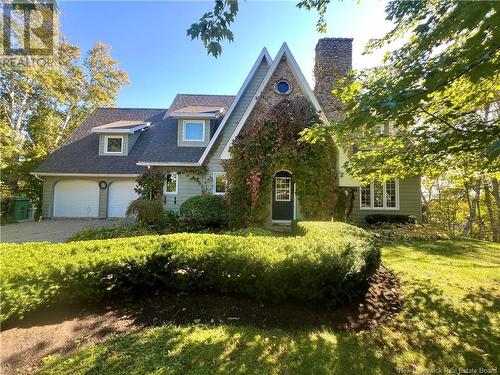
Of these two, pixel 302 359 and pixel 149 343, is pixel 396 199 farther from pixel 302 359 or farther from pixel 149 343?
pixel 149 343

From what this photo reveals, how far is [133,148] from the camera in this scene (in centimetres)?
1708

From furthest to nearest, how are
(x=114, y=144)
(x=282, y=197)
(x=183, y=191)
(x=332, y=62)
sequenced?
(x=114, y=144)
(x=332, y=62)
(x=183, y=191)
(x=282, y=197)

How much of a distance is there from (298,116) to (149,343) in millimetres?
10093

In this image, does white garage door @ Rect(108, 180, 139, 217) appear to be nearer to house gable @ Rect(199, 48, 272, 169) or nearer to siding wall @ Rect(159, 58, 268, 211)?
siding wall @ Rect(159, 58, 268, 211)

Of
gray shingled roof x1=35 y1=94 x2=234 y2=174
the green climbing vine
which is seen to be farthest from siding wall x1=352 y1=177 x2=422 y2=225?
gray shingled roof x1=35 y1=94 x2=234 y2=174

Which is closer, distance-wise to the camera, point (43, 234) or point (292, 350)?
point (292, 350)

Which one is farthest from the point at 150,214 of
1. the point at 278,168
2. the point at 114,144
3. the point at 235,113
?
the point at 114,144

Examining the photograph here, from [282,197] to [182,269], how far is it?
8.63 metres

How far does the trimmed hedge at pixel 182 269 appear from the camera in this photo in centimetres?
369

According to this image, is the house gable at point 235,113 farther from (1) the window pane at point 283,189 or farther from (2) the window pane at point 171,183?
(1) the window pane at point 283,189

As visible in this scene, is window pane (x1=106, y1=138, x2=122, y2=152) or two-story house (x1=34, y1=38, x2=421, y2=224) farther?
window pane (x1=106, y1=138, x2=122, y2=152)

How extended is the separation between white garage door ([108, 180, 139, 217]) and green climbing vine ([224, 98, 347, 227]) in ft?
28.0

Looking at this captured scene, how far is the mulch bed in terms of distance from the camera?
314 cm

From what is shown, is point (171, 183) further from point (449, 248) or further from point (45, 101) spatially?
point (45, 101)
